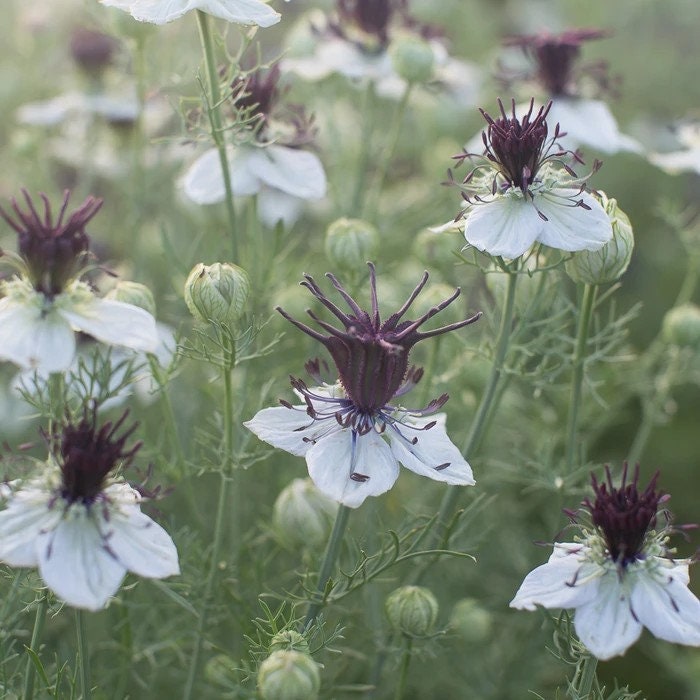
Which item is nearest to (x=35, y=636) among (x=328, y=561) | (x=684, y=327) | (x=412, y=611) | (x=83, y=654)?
(x=83, y=654)

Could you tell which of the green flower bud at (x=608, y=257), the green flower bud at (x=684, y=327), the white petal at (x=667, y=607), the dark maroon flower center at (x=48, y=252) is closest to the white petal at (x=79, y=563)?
the dark maroon flower center at (x=48, y=252)

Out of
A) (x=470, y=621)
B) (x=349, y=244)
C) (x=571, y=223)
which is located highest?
(x=571, y=223)

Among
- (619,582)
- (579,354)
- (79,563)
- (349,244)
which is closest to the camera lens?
(79,563)

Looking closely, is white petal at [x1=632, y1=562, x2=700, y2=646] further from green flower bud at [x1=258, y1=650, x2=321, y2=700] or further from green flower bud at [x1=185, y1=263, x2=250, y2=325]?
green flower bud at [x1=185, y1=263, x2=250, y2=325]

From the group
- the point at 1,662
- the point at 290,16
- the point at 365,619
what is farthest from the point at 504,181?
the point at 290,16

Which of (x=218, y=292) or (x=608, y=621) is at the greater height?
(x=218, y=292)

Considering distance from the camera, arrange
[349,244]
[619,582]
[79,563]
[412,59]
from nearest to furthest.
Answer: [79,563] → [619,582] → [349,244] → [412,59]

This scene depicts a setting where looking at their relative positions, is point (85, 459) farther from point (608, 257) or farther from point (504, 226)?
point (608, 257)

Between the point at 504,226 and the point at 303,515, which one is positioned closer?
the point at 504,226
